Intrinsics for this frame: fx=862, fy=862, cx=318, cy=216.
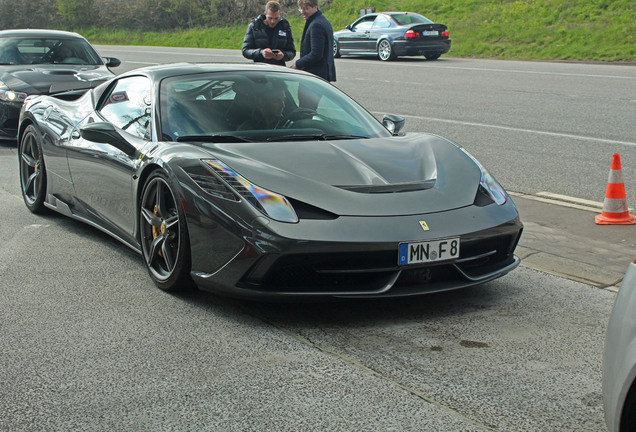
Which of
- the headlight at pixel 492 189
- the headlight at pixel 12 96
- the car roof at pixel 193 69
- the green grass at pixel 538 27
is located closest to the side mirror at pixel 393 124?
the car roof at pixel 193 69

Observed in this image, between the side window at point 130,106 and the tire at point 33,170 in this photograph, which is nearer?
the side window at point 130,106

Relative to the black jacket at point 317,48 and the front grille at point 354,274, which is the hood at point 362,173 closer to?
the front grille at point 354,274

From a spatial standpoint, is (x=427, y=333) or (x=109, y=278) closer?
(x=427, y=333)

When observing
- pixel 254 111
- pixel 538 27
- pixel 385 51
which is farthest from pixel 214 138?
pixel 538 27

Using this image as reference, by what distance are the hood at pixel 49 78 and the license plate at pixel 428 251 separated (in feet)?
24.5

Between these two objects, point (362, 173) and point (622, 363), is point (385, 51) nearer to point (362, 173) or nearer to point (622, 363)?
point (362, 173)

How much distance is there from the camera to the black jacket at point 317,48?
30.1 feet

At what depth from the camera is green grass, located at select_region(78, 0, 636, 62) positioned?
23.0 metres

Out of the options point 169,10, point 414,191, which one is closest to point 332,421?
point 414,191

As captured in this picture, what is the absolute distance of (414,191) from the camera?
4441mm

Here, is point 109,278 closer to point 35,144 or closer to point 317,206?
point 317,206

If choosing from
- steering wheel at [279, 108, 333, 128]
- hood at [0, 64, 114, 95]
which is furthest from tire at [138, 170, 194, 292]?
hood at [0, 64, 114, 95]

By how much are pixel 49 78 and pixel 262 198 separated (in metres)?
7.76

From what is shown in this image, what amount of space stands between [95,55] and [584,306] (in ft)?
31.3
